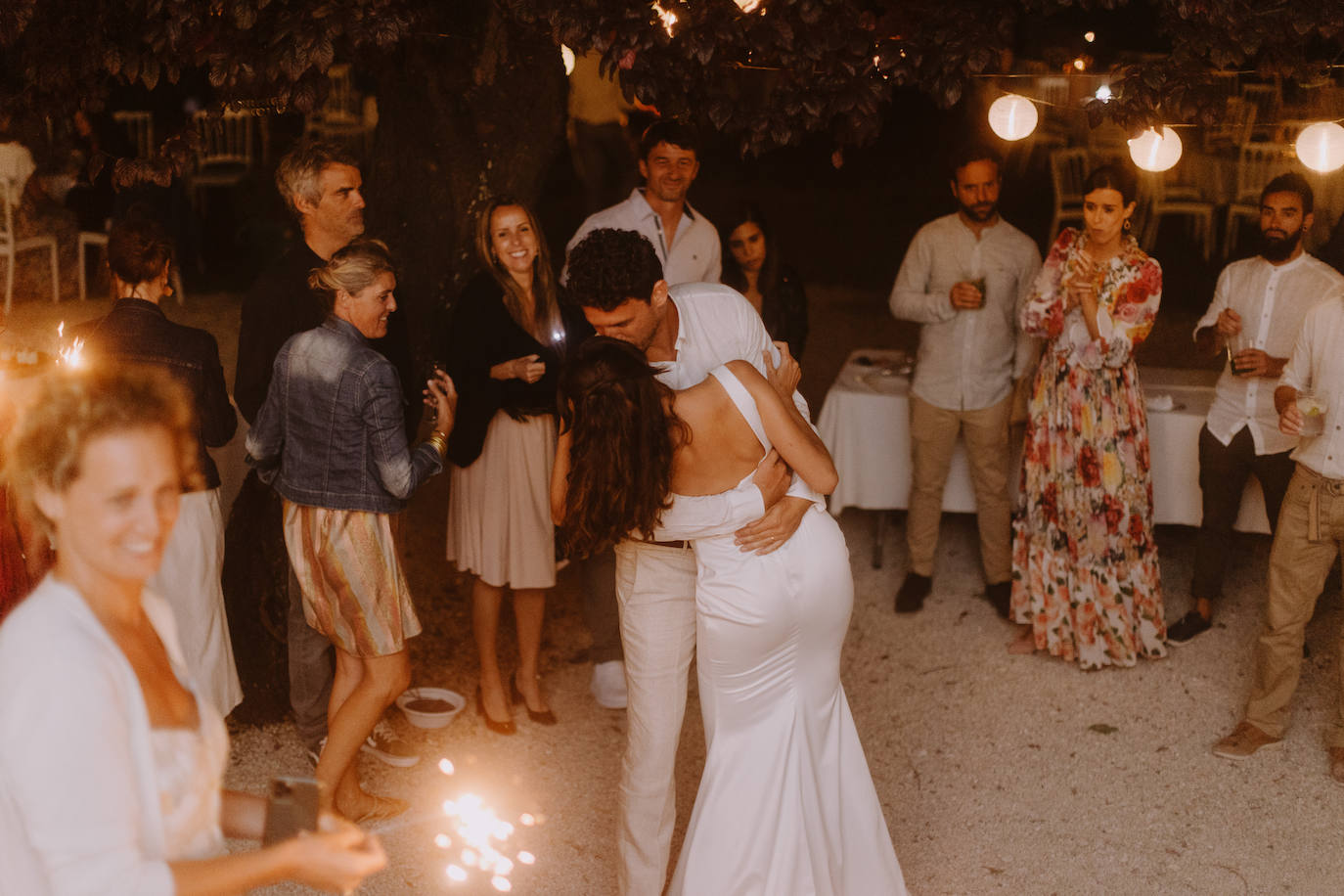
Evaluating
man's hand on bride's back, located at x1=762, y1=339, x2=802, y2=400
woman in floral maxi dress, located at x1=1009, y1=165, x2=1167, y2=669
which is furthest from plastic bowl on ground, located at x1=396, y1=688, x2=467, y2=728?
woman in floral maxi dress, located at x1=1009, y1=165, x2=1167, y2=669

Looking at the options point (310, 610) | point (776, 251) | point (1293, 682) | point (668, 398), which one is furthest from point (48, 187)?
point (1293, 682)

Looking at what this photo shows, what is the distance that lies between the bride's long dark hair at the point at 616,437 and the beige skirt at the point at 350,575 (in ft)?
2.80

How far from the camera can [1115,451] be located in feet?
15.1

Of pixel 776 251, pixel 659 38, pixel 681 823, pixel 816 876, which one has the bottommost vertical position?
pixel 681 823

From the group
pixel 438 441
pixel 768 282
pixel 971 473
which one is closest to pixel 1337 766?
pixel 971 473

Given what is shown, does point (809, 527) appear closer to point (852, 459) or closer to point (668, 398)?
point (668, 398)

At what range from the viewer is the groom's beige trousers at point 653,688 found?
3100mm

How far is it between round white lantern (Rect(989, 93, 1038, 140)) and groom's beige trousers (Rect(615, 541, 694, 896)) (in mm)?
2651

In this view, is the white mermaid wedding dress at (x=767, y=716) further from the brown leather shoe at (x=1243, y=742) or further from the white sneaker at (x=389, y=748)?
the brown leather shoe at (x=1243, y=742)

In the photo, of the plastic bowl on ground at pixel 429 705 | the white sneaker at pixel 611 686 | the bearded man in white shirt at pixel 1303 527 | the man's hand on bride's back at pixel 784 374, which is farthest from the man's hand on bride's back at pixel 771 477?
the bearded man in white shirt at pixel 1303 527

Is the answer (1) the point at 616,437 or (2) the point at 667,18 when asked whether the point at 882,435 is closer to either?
(2) the point at 667,18

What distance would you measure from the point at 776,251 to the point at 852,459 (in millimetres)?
1142

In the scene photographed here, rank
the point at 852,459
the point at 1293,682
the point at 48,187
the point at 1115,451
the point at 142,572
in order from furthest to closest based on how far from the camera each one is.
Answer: the point at 852,459 < the point at 48,187 < the point at 1115,451 < the point at 1293,682 < the point at 142,572

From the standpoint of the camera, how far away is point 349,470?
10.9 ft
